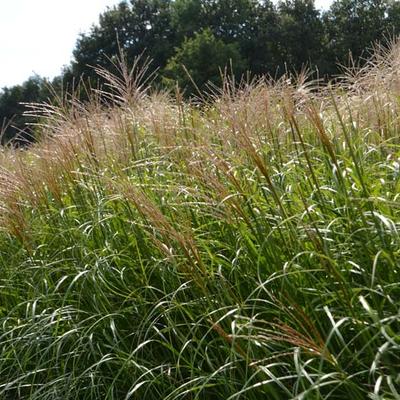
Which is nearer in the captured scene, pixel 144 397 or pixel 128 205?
pixel 144 397

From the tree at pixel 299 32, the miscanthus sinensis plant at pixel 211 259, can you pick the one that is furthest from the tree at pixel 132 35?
the miscanthus sinensis plant at pixel 211 259

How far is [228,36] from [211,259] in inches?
1480

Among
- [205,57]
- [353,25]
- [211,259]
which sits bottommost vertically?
[353,25]

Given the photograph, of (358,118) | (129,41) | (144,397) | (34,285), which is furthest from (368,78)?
(129,41)


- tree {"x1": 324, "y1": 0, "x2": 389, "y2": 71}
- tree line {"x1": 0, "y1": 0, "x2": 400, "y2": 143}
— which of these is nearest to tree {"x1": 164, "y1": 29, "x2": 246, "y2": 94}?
tree line {"x1": 0, "y1": 0, "x2": 400, "y2": 143}

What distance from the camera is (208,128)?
4.21 metres

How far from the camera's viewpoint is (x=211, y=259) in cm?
289

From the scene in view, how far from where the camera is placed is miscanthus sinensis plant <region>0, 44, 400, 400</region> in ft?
7.65

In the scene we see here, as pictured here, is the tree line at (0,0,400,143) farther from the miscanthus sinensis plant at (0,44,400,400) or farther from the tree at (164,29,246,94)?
the miscanthus sinensis plant at (0,44,400,400)

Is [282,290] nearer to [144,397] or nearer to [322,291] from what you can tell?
[322,291]

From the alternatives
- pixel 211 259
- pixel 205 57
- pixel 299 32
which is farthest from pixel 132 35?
pixel 211 259

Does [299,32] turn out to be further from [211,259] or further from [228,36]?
[211,259]

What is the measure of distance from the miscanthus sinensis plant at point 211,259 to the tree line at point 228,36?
72.7 feet

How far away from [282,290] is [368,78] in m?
2.36
